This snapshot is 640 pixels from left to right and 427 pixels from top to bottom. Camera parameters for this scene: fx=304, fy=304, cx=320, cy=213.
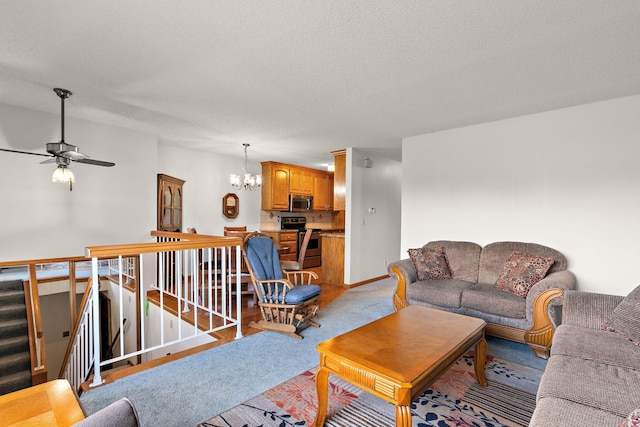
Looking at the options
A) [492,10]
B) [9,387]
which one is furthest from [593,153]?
[9,387]

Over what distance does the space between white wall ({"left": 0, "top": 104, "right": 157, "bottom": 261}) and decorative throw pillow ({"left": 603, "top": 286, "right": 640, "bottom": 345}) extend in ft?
16.9

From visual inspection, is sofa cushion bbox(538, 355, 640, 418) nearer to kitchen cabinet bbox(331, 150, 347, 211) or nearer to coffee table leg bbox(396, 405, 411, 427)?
coffee table leg bbox(396, 405, 411, 427)

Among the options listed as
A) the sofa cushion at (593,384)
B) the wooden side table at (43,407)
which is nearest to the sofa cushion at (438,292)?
the sofa cushion at (593,384)

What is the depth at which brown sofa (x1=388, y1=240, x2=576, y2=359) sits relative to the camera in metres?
2.63

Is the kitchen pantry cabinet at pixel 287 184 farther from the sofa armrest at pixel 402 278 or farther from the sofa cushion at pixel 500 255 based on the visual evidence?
the sofa cushion at pixel 500 255

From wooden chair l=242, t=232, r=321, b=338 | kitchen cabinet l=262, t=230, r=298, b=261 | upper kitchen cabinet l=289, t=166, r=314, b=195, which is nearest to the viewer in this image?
wooden chair l=242, t=232, r=321, b=338

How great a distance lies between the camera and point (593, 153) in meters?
3.10

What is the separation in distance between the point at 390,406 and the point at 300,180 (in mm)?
5472

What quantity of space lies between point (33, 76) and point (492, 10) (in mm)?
3552

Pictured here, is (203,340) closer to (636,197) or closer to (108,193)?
(108,193)

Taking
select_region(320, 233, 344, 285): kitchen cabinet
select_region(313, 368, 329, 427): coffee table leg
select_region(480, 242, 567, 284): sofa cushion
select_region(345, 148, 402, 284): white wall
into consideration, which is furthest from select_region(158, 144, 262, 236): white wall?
select_region(313, 368, 329, 427): coffee table leg

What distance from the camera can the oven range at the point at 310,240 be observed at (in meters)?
6.70

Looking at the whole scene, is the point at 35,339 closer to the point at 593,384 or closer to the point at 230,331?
the point at 230,331

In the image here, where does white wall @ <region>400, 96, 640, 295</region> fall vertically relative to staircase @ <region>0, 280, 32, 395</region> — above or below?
above
